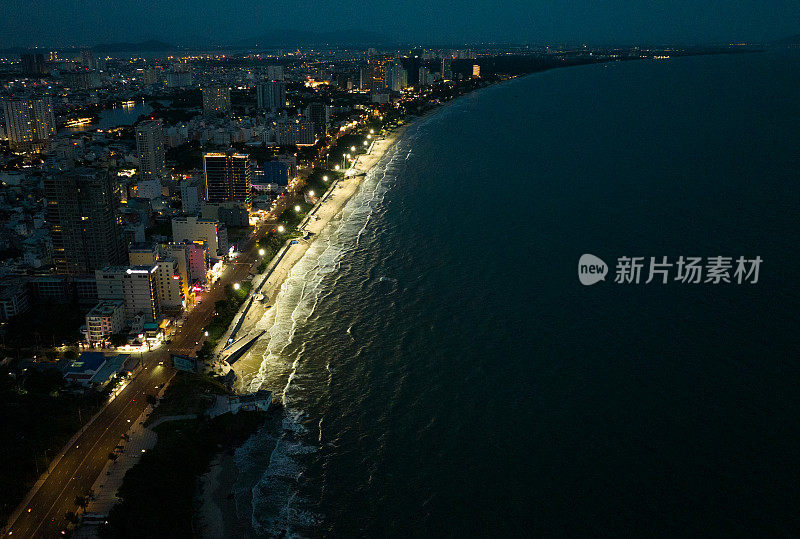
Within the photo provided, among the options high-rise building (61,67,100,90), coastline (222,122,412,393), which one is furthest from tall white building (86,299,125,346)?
high-rise building (61,67,100,90)

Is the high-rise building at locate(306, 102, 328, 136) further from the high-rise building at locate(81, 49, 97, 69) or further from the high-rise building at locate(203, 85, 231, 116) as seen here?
the high-rise building at locate(81, 49, 97, 69)

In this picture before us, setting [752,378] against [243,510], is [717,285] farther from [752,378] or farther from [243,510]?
[243,510]

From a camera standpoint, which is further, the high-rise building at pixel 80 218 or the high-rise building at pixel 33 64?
the high-rise building at pixel 33 64

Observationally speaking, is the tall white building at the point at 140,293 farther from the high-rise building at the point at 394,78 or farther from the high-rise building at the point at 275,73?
the high-rise building at the point at 275,73

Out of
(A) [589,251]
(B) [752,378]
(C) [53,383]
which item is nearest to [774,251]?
(A) [589,251]

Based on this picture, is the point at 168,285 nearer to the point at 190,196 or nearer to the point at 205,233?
the point at 205,233

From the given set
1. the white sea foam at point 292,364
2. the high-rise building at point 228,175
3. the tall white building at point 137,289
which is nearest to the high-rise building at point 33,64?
the high-rise building at point 228,175
